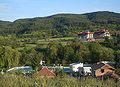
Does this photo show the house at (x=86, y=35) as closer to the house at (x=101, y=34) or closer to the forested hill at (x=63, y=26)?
the house at (x=101, y=34)

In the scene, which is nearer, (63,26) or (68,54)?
(68,54)

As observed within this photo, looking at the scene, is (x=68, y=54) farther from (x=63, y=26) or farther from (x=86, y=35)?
(x=63, y=26)

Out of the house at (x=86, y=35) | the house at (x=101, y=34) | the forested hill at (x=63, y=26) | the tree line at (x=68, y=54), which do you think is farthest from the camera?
the forested hill at (x=63, y=26)

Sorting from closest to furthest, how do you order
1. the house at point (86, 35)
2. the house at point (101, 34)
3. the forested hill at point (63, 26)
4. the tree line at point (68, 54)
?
the tree line at point (68, 54) < the house at point (101, 34) < the house at point (86, 35) < the forested hill at point (63, 26)

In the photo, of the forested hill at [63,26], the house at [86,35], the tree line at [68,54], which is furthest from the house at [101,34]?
the tree line at [68,54]

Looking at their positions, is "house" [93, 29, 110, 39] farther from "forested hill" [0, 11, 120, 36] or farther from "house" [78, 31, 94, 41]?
"forested hill" [0, 11, 120, 36]

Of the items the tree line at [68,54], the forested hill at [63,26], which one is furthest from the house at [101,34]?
the tree line at [68,54]

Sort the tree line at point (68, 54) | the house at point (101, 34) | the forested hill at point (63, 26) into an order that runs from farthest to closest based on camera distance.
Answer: the forested hill at point (63, 26), the house at point (101, 34), the tree line at point (68, 54)

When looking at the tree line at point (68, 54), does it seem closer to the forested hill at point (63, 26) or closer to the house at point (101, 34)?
the house at point (101, 34)

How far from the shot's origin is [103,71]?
23.5 metres

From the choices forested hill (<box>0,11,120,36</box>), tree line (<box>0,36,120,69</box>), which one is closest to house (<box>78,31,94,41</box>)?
forested hill (<box>0,11,120,36</box>)

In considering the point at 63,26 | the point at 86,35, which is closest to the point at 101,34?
the point at 86,35

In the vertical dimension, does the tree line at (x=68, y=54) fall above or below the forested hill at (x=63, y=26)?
above

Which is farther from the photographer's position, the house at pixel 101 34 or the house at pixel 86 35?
the house at pixel 86 35
